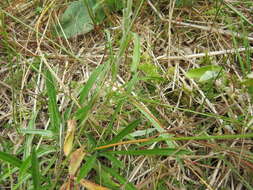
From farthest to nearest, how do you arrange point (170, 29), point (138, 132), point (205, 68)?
1. point (170, 29)
2. point (205, 68)
3. point (138, 132)

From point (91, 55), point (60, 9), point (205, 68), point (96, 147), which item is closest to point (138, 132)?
point (96, 147)

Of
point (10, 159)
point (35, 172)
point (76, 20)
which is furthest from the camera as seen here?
point (76, 20)

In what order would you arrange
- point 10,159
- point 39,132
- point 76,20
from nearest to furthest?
point 10,159 → point 39,132 → point 76,20

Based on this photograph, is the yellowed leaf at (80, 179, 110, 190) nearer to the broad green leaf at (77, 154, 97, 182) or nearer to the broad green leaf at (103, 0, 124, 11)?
the broad green leaf at (77, 154, 97, 182)

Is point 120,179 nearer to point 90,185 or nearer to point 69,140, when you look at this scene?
point 90,185

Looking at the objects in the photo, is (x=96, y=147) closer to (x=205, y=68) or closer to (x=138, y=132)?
(x=138, y=132)

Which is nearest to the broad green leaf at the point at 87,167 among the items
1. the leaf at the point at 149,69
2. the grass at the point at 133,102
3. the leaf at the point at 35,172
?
the grass at the point at 133,102

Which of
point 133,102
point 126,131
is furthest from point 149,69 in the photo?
point 126,131
